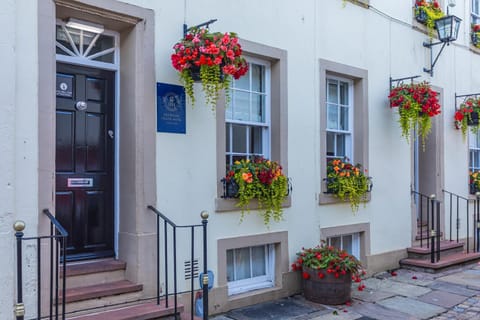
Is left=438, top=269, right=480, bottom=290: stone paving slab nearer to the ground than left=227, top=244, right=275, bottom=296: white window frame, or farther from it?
nearer to the ground

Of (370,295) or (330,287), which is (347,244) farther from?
(330,287)

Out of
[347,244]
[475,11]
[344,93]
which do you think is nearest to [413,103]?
[344,93]

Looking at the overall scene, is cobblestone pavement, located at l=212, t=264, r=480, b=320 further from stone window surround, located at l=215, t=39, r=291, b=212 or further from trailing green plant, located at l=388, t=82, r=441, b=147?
trailing green plant, located at l=388, t=82, r=441, b=147

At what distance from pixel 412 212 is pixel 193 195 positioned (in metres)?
4.43

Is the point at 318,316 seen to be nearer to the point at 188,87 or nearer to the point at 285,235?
the point at 285,235

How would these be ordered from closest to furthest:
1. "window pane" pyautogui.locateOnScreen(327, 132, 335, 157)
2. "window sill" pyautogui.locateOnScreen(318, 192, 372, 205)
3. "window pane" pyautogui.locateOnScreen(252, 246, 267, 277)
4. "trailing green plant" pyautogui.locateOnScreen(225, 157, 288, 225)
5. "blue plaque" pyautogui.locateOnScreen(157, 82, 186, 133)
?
"blue plaque" pyautogui.locateOnScreen(157, 82, 186, 133), "trailing green plant" pyautogui.locateOnScreen(225, 157, 288, 225), "window pane" pyautogui.locateOnScreen(252, 246, 267, 277), "window sill" pyautogui.locateOnScreen(318, 192, 372, 205), "window pane" pyautogui.locateOnScreen(327, 132, 335, 157)

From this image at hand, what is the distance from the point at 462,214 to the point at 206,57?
6749 mm

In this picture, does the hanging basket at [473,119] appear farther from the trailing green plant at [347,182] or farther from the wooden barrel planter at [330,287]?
the wooden barrel planter at [330,287]

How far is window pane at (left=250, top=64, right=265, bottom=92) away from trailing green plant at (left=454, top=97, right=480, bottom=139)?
4.64 m

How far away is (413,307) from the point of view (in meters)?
5.49

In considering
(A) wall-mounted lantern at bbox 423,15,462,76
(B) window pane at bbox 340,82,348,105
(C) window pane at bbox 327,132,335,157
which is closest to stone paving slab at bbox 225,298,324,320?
(C) window pane at bbox 327,132,335,157

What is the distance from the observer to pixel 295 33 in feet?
19.8

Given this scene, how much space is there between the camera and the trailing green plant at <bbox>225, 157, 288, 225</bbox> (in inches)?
201

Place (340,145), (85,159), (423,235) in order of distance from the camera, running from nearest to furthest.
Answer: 1. (85,159)
2. (340,145)
3. (423,235)
